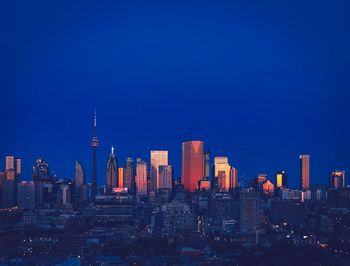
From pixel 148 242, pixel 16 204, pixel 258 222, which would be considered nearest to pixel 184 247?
pixel 148 242

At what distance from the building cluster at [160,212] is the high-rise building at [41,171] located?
0.15 ft

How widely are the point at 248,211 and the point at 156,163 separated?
9.76 m

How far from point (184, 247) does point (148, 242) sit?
1.15 meters

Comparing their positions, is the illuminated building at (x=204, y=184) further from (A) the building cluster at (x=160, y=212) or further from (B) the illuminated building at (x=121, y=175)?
(B) the illuminated building at (x=121, y=175)

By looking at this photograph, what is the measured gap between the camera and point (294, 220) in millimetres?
23219

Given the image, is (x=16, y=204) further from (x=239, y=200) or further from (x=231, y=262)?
(x=231, y=262)

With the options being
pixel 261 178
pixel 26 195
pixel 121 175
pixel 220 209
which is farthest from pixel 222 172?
pixel 26 195

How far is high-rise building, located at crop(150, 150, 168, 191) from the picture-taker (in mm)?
31648

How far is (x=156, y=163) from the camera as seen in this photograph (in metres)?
32.1

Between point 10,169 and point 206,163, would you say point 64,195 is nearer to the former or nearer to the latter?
point 10,169

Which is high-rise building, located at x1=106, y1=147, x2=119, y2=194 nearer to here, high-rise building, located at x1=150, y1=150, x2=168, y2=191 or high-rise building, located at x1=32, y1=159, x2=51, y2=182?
high-rise building, located at x1=150, y1=150, x2=168, y2=191

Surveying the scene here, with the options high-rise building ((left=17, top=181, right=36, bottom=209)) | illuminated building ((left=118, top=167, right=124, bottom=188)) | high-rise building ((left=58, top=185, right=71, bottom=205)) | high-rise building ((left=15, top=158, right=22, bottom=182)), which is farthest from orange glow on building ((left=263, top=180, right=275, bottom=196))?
high-rise building ((left=15, top=158, right=22, bottom=182))

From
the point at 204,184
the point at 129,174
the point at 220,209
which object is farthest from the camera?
the point at 204,184

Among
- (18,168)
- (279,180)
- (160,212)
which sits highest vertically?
(18,168)
